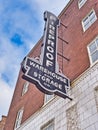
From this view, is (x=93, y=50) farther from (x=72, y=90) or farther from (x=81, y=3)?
(x=81, y=3)

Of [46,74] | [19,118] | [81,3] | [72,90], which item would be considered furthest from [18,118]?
[81,3]

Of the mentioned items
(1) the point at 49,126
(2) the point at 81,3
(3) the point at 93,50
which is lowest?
(1) the point at 49,126

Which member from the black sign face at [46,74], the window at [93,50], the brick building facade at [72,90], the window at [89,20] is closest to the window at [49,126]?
the brick building facade at [72,90]

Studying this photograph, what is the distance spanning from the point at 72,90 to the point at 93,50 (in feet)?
8.68

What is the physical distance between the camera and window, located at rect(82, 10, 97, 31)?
13.3 metres

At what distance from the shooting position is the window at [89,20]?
13336 millimetres

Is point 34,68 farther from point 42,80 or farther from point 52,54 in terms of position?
point 52,54

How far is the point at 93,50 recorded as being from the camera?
11.5 metres

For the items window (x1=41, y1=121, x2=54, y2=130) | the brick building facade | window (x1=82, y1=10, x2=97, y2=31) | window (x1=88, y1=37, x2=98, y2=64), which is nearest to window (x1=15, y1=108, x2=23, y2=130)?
the brick building facade

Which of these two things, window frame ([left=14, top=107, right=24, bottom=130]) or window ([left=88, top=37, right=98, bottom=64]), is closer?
window ([left=88, top=37, right=98, bottom=64])

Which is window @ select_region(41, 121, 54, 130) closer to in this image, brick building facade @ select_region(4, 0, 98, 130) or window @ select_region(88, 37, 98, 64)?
brick building facade @ select_region(4, 0, 98, 130)

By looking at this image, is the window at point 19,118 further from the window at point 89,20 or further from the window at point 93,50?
the window at point 89,20

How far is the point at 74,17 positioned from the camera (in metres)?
16.1

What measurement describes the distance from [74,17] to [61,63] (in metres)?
4.41
